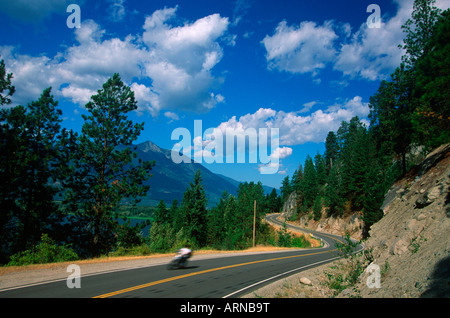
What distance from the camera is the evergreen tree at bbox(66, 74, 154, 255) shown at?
2162cm

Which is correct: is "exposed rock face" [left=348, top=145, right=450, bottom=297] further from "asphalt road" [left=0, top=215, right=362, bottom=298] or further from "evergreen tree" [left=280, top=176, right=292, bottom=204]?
"evergreen tree" [left=280, top=176, right=292, bottom=204]

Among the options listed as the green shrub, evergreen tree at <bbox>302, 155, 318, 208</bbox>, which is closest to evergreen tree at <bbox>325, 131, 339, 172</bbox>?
evergreen tree at <bbox>302, 155, 318, 208</bbox>

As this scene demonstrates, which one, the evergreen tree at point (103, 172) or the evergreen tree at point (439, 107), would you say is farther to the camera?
the evergreen tree at point (103, 172)

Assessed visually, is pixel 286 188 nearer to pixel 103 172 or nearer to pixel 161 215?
pixel 161 215

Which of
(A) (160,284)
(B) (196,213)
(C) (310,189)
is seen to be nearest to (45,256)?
(A) (160,284)

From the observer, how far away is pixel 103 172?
2247 cm

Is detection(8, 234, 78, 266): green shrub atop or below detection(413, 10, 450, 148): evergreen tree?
below

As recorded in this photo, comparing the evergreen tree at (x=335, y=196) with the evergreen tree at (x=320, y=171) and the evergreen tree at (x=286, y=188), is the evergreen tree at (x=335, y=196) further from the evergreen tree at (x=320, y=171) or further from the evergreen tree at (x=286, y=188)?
the evergreen tree at (x=286, y=188)

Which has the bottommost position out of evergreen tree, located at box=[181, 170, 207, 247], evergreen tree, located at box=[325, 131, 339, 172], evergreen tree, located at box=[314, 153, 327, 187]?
evergreen tree, located at box=[181, 170, 207, 247]

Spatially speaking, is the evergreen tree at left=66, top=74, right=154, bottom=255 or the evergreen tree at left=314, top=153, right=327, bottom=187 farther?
the evergreen tree at left=314, top=153, right=327, bottom=187

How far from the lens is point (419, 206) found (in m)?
11.8

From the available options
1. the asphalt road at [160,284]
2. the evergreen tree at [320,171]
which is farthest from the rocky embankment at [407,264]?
the evergreen tree at [320,171]

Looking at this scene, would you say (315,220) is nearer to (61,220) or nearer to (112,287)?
(61,220)

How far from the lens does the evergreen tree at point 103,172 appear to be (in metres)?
21.6
